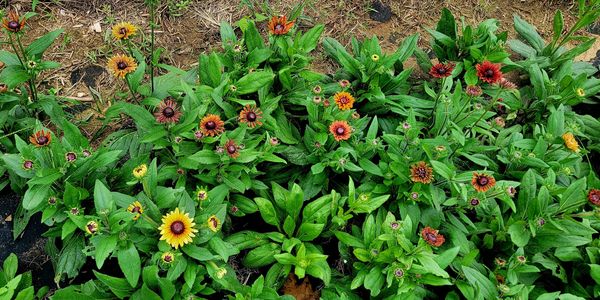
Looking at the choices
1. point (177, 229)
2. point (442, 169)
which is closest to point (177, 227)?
point (177, 229)

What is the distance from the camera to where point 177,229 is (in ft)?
8.67

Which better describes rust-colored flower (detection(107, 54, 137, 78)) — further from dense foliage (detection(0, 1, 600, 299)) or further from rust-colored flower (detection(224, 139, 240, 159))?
rust-colored flower (detection(224, 139, 240, 159))

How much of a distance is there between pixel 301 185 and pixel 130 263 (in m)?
1.21

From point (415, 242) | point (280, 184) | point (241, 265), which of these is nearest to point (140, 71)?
point (280, 184)

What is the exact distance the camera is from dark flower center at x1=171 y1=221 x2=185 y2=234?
2641 millimetres

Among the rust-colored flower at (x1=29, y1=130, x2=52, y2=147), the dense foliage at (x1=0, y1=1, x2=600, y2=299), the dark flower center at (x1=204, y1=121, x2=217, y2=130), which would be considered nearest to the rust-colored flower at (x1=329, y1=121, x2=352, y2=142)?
the dense foliage at (x1=0, y1=1, x2=600, y2=299)

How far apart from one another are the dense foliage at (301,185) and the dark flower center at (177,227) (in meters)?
0.02

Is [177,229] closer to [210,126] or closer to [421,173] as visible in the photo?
[210,126]

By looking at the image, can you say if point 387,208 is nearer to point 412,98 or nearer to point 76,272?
point 412,98

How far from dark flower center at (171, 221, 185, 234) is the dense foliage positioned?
2 centimetres

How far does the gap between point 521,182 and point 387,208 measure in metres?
0.89

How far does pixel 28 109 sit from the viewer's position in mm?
3592

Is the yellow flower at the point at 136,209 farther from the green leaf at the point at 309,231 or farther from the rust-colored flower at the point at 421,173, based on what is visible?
the rust-colored flower at the point at 421,173

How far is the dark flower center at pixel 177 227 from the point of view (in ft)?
8.66
